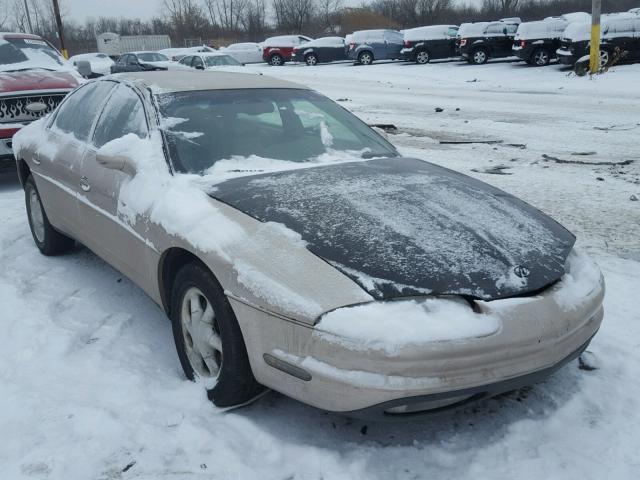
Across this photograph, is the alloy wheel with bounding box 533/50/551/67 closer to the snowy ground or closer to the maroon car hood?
the maroon car hood

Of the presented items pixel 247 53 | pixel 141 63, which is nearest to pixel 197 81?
pixel 141 63

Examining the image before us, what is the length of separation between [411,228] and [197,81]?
1.97 m

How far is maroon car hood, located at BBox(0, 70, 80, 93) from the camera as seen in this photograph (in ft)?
22.9

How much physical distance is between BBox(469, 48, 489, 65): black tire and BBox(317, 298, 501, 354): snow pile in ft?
77.3

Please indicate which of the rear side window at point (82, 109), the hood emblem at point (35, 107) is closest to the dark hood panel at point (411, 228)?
the rear side window at point (82, 109)

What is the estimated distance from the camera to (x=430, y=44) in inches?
1015

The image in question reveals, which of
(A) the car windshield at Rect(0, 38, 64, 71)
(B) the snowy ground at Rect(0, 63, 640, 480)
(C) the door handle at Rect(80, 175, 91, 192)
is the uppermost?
(A) the car windshield at Rect(0, 38, 64, 71)

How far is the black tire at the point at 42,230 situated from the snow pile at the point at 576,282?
373cm

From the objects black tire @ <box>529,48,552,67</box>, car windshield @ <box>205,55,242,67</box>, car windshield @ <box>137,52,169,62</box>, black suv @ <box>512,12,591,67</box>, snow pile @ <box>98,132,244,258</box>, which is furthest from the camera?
car windshield @ <box>137,52,169,62</box>

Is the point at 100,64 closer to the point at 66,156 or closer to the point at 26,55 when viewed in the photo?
the point at 26,55

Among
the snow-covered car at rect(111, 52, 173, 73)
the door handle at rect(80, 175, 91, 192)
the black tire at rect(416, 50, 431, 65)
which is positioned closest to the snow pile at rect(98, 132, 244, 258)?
the door handle at rect(80, 175, 91, 192)

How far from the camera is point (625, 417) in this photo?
8.45 feet

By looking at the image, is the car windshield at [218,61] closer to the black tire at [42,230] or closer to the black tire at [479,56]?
the black tire at [479,56]

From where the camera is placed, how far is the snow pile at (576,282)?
7.83ft
